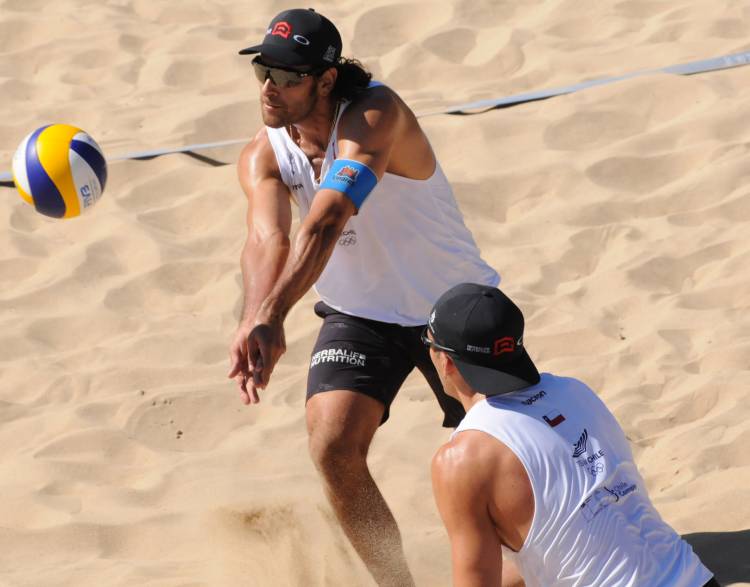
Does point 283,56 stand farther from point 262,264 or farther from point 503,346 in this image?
point 503,346

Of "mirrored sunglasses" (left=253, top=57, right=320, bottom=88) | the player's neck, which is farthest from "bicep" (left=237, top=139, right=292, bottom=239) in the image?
"mirrored sunglasses" (left=253, top=57, right=320, bottom=88)

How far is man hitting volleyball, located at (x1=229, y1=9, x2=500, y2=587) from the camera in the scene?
357cm

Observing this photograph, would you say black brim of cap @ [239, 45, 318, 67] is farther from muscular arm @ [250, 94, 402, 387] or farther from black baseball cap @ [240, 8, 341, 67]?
muscular arm @ [250, 94, 402, 387]

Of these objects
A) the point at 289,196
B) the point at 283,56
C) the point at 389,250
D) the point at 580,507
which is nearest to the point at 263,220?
the point at 289,196

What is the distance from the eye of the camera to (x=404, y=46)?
765cm

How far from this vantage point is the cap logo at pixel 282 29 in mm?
3643

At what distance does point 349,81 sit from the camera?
3.81 m

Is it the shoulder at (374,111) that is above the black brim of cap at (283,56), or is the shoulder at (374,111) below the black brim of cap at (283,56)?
below

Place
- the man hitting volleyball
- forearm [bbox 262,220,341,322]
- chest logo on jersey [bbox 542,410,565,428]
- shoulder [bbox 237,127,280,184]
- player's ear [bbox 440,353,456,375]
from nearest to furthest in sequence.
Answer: chest logo on jersey [bbox 542,410,565,428], player's ear [bbox 440,353,456,375], forearm [bbox 262,220,341,322], the man hitting volleyball, shoulder [bbox 237,127,280,184]

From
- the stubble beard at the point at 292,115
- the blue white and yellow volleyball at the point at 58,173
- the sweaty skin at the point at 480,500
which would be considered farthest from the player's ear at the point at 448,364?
the blue white and yellow volleyball at the point at 58,173

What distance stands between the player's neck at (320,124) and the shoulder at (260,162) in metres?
0.13

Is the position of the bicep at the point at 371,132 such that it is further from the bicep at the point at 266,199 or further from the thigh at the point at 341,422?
the thigh at the point at 341,422

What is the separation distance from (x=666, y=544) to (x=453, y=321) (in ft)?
2.19

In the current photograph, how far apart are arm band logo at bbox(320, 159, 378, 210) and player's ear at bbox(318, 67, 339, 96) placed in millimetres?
280
